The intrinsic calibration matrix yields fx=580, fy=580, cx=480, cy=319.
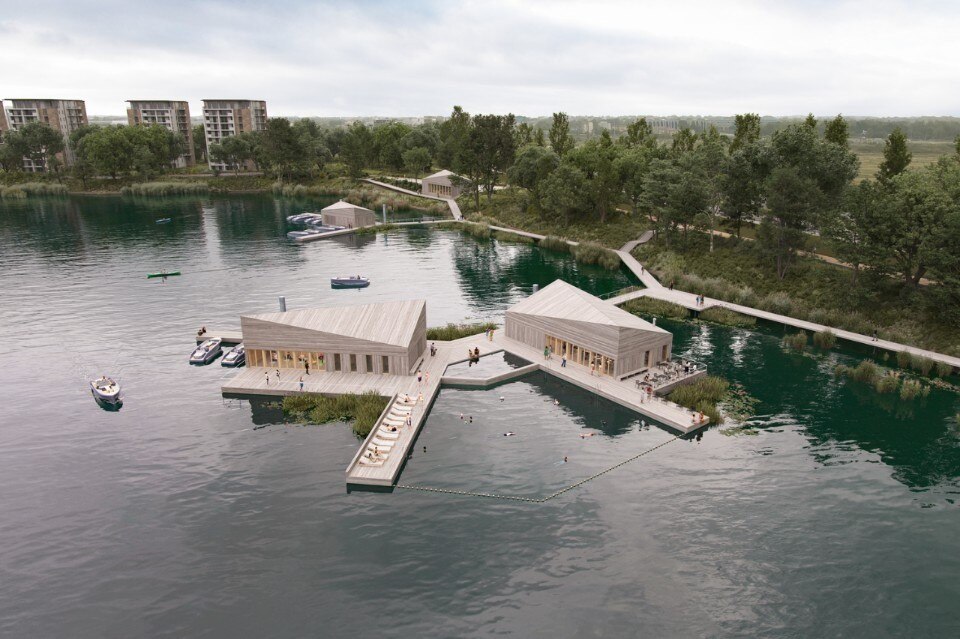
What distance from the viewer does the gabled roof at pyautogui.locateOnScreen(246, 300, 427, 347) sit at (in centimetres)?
5553

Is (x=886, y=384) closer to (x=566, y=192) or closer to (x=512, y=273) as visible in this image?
(x=512, y=273)

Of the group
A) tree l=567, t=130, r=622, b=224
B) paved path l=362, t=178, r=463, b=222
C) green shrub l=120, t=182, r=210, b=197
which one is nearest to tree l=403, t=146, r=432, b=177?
paved path l=362, t=178, r=463, b=222

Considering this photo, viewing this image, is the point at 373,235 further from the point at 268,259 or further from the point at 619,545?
the point at 619,545

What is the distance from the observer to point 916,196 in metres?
64.1

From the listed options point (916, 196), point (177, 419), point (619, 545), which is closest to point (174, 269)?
point (177, 419)

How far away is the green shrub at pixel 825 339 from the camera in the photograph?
208 ft

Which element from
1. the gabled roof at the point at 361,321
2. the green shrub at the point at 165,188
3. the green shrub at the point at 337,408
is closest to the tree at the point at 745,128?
the gabled roof at the point at 361,321

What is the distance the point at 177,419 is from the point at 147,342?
2128 cm

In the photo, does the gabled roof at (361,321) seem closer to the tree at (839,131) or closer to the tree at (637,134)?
the tree at (839,131)

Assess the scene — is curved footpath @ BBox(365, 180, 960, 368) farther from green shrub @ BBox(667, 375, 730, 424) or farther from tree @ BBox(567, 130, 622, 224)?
green shrub @ BBox(667, 375, 730, 424)

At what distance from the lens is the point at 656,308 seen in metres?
75.0

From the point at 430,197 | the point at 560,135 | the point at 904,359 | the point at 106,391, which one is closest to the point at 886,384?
the point at 904,359

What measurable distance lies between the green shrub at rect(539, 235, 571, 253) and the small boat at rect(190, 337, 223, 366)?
2635 inches

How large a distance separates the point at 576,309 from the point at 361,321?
21.5 meters
